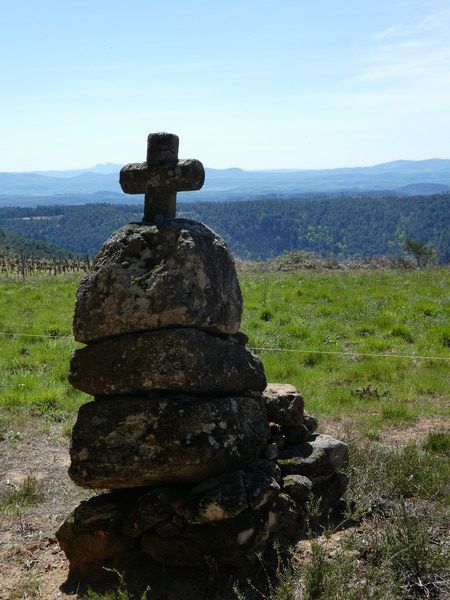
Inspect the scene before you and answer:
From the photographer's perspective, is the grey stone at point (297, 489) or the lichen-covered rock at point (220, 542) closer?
the lichen-covered rock at point (220, 542)

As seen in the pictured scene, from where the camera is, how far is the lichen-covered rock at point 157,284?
5.98 m

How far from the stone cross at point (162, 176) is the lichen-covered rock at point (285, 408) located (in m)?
2.14

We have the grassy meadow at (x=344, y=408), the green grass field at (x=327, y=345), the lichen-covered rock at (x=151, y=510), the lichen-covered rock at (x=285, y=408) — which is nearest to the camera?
the grassy meadow at (x=344, y=408)

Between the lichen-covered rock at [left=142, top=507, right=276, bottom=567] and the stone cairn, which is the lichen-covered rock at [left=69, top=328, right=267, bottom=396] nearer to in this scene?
the stone cairn

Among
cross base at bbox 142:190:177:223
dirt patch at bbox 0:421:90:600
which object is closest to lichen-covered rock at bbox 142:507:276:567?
dirt patch at bbox 0:421:90:600

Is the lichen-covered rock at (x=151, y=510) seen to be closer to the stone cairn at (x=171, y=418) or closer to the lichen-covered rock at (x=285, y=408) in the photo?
the stone cairn at (x=171, y=418)

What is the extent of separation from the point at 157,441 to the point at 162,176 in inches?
99.3

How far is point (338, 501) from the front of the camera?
6602 millimetres

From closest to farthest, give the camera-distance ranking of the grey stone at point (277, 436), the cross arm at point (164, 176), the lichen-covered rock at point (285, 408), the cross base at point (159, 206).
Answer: the cross arm at point (164, 176) < the cross base at point (159, 206) < the grey stone at point (277, 436) < the lichen-covered rock at point (285, 408)

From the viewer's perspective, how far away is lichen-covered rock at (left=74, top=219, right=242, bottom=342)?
5.98 metres

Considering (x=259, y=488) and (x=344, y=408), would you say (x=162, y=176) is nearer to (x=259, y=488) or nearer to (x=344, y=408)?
(x=259, y=488)

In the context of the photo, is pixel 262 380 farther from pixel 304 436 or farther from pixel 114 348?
pixel 114 348

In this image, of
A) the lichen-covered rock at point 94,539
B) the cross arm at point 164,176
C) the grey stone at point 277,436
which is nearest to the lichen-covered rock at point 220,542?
the lichen-covered rock at point 94,539

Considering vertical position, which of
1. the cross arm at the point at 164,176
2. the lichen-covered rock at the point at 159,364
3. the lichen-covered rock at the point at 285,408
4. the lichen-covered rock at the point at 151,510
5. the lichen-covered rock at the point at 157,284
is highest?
the cross arm at the point at 164,176
